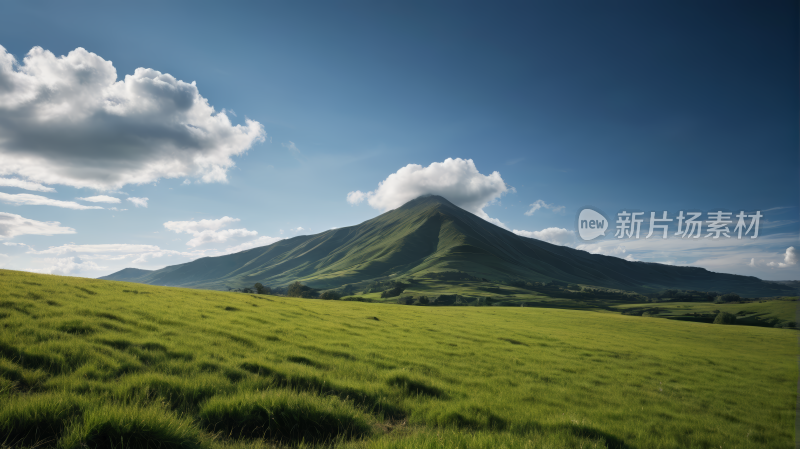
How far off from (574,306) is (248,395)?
693 feet

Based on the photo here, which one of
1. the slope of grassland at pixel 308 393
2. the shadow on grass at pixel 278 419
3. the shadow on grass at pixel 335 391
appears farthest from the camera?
the shadow on grass at pixel 335 391

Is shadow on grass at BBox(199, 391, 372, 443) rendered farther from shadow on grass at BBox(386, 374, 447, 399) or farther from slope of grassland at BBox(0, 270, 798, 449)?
shadow on grass at BBox(386, 374, 447, 399)

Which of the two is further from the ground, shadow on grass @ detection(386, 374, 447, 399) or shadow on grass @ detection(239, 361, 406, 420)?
shadow on grass @ detection(239, 361, 406, 420)

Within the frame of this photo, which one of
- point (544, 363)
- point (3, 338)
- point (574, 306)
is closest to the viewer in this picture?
point (3, 338)

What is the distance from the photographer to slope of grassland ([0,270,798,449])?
18.5 feet

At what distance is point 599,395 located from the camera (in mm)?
12938

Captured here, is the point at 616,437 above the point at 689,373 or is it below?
above

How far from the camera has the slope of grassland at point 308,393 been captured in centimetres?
562

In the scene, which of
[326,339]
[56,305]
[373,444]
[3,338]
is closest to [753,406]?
[373,444]

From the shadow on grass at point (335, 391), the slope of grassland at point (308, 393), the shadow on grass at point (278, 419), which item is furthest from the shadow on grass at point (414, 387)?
the shadow on grass at point (278, 419)

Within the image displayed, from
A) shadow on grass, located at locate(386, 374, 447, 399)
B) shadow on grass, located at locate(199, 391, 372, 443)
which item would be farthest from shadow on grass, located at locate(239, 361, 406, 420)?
shadow on grass, located at locate(199, 391, 372, 443)

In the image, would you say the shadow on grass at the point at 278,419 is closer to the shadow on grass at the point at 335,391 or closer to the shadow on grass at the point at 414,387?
the shadow on grass at the point at 335,391

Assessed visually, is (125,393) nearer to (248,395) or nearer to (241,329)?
(248,395)

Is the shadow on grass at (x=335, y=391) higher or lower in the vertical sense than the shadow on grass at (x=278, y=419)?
lower
